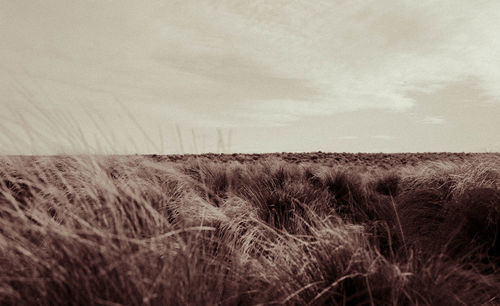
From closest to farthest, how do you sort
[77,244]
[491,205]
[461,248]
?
[77,244] → [461,248] → [491,205]

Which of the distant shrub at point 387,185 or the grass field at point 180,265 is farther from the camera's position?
the distant shrub at point 387,185

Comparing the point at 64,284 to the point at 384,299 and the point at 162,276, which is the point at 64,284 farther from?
the point at 384,299

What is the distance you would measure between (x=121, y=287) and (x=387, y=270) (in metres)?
1.35

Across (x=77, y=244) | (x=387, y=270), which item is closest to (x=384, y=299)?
(x=387, y=270)

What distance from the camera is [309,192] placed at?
5230 mm

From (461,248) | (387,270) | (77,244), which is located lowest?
(461,248)

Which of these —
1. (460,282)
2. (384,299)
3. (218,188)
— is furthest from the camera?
(218,188)

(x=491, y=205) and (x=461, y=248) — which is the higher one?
(x=491, y=205)

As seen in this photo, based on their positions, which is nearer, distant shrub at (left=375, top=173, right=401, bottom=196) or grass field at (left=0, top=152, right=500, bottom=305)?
grass field at (left=0, top=152, right=500, bottom=305)

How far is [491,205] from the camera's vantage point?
3.75 metres

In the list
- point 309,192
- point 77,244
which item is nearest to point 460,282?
point 77,244

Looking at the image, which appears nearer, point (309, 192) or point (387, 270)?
point (387, 270)

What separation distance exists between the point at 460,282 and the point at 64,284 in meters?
2.15

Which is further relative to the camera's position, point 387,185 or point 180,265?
point 387,185
